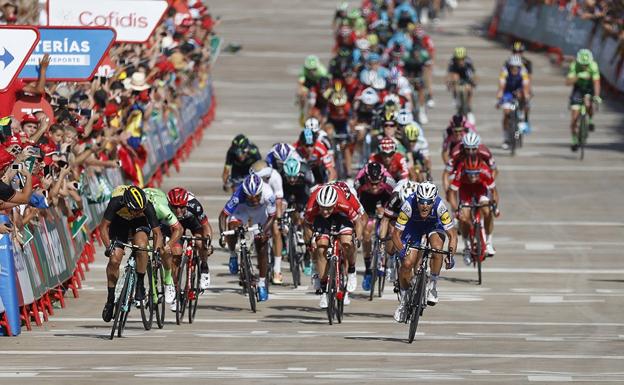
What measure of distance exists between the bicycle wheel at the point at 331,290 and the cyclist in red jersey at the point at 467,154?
425cm

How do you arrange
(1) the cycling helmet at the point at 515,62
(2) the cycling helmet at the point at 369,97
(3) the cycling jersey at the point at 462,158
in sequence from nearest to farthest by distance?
(3) the cycling jersey at the point at 462,158
(2) the cycling helmet at the point at 369,97
(1) the cycling helmet at the point at 515,62

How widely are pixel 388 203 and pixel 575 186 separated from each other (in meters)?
12.0

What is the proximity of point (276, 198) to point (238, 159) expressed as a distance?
2.03 meters

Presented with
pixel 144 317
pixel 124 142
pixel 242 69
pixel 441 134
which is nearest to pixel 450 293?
pixel 144 317

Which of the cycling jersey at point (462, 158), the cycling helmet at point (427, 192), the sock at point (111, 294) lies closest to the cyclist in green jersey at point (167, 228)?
the sock at point (111, 294)

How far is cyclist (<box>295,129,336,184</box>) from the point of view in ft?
79.1

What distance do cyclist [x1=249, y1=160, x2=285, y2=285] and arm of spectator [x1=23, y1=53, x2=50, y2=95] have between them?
270 cm

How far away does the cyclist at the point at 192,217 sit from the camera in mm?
19656

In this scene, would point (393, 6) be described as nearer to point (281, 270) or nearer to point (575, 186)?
point (575, 186)

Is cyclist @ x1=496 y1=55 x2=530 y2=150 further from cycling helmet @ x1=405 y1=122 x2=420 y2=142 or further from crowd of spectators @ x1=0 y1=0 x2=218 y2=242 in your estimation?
cycling helmet @ x1=405 y1=122 x2=420 y2=142

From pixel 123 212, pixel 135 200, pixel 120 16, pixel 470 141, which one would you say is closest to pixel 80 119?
pixel 120 16

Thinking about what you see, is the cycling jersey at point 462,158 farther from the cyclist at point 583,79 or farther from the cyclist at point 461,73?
the cyclist at point 461,73

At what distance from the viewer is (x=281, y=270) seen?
24.4 meters

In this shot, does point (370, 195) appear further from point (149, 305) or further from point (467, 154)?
point (149, 305)
